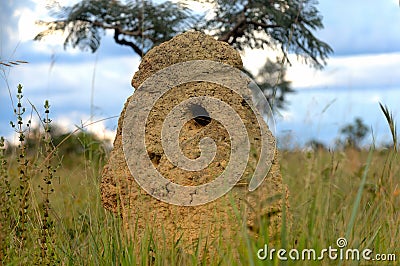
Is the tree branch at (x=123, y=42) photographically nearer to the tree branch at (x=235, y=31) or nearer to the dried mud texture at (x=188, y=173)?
the tree branch at (x=235, y=31)

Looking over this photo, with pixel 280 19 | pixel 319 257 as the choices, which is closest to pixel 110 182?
pixel 319 257

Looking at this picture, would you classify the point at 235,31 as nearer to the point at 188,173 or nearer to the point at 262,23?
the point at 262,23

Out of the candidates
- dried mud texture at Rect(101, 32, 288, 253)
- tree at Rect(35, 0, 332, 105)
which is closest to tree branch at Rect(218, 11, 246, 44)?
tree at Rect(35, 0, 332, 105)

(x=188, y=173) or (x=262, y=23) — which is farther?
(x=262, y=23)

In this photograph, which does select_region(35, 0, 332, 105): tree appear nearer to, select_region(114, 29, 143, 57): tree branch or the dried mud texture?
select_region(114, 29, 143, 57): tree branch

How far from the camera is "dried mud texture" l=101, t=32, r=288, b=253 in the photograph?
2885 millimetres

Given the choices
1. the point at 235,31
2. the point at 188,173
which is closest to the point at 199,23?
the point at 235,31

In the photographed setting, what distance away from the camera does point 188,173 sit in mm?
2951

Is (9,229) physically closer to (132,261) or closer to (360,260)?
(132,261)

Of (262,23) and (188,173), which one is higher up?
(262,23)

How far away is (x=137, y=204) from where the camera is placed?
A: 9.77 ft

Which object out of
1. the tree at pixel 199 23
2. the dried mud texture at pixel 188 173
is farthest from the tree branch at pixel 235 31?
the dried mud texture at pixel 188 173

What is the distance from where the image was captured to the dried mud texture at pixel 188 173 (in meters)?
2.88

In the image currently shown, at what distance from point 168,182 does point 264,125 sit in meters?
0.67
